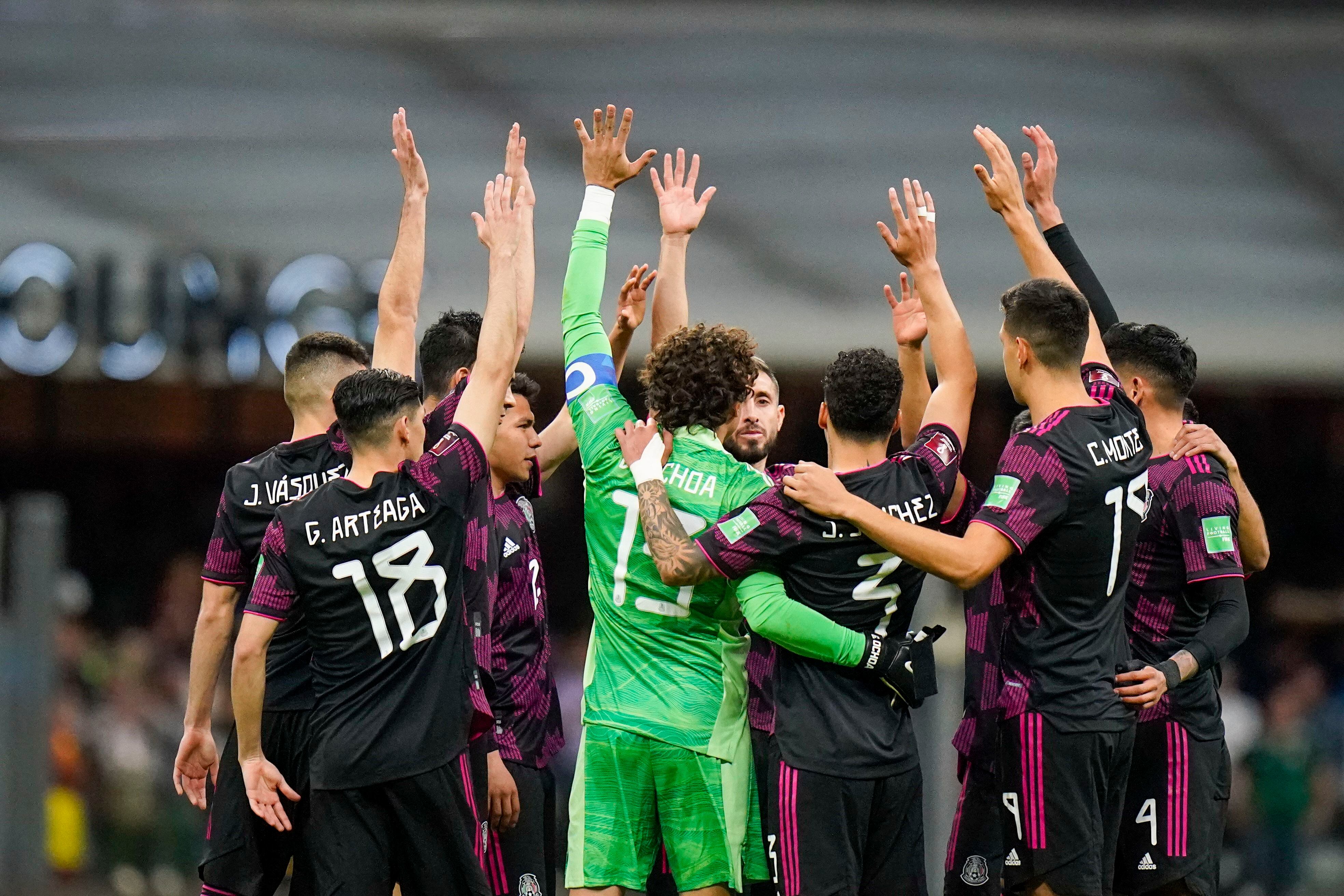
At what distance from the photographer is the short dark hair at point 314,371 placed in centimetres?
527

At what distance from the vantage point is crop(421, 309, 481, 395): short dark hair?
563cm

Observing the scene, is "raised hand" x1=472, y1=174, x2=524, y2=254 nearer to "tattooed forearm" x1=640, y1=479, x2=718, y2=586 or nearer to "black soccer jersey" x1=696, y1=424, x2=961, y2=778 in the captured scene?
"tattooed forearm" x1=640, y1=479, x2=718, y2=586

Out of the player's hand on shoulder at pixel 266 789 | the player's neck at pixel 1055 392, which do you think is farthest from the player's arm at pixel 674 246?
the player's hand on shoulder at pixel 266 789

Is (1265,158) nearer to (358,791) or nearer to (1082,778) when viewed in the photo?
(1082,778)

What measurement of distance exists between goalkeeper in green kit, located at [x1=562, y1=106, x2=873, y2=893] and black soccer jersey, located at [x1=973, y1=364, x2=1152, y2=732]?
0.83 metres

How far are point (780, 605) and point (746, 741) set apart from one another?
554 millimetres

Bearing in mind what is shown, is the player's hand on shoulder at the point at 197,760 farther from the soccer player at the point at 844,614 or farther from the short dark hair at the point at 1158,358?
the short dark hair at the point at 1158,358

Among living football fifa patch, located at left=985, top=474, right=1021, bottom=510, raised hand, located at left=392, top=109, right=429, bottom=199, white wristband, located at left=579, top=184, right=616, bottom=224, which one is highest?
raised hand, located at left=392, top=109, right=429, bottom=199

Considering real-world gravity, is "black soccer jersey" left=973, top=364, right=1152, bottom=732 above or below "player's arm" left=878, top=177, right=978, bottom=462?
below

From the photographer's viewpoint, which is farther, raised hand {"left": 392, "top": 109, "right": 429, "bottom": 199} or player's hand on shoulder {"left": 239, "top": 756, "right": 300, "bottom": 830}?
raised hand {"left": 392, "top": 109, "right": 429, "bottom": 199}

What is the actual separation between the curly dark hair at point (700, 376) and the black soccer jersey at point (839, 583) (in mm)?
363

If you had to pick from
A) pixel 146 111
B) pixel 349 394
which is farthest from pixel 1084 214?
pixel 349 394

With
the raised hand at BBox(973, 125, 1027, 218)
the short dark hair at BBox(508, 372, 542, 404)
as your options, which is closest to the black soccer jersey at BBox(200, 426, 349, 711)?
the short dark hair at BBox(508, 372, 542, 404)

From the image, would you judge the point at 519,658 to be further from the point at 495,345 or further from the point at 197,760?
the point at 495,345
